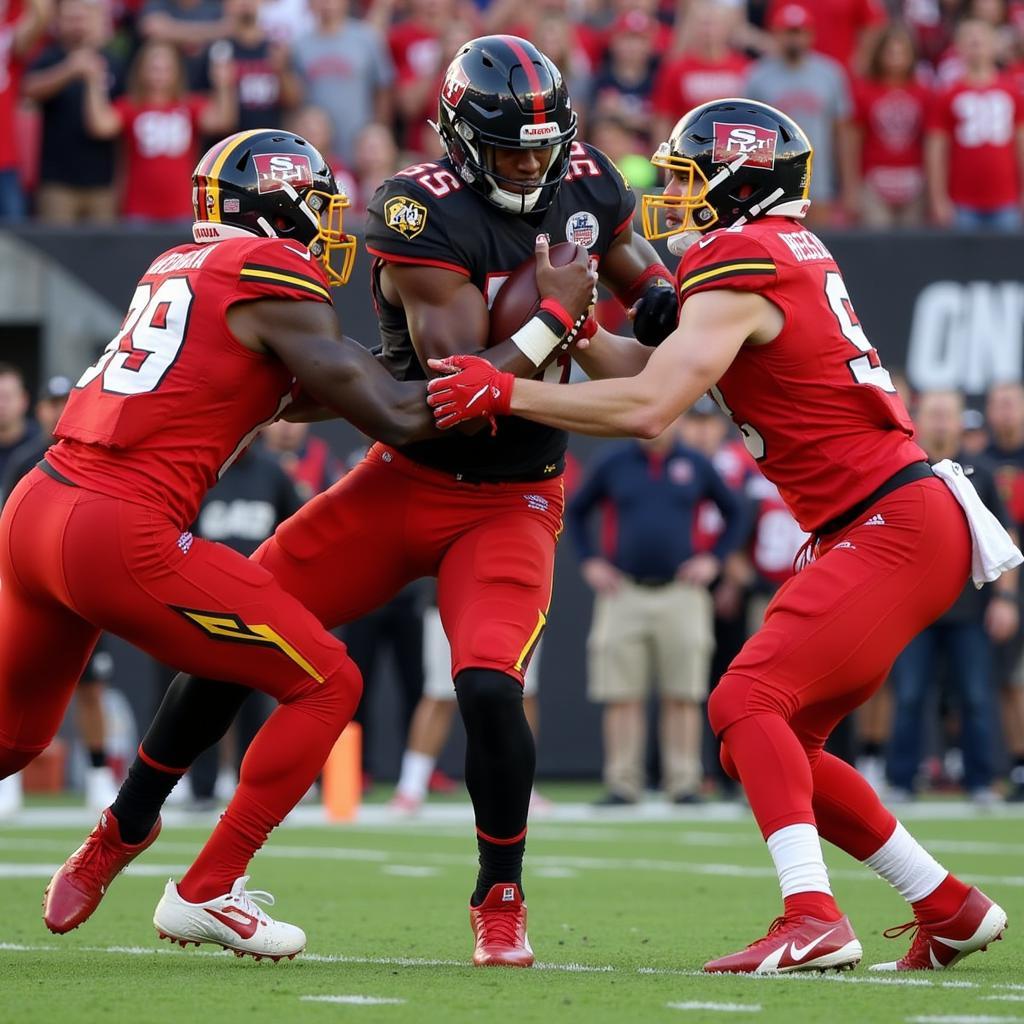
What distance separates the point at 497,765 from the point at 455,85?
66.1 inches

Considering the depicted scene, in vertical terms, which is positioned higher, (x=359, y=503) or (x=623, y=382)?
(x=623, y=382)

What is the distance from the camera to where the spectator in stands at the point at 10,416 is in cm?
1038

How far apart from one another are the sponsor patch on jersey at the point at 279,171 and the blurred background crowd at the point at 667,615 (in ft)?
15.8

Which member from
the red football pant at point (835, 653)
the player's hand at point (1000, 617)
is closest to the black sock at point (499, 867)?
the red football pant at point (835, 653)

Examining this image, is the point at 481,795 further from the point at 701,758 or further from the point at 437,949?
the point at 701,758

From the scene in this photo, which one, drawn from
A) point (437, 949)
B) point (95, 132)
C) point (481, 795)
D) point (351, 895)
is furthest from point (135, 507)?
point (95, 132)

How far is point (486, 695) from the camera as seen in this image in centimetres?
469

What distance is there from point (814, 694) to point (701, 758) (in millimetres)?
7525

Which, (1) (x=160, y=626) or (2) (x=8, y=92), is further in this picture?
(2) (x=8, y=92)

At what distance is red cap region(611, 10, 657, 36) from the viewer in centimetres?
1246

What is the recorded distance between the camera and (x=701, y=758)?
473 inches

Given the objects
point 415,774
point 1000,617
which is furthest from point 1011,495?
A: point 415,774

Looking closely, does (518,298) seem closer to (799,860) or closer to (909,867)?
(799,860)

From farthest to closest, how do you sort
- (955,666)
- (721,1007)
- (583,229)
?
(955,666), (583,229), (721,1007)
